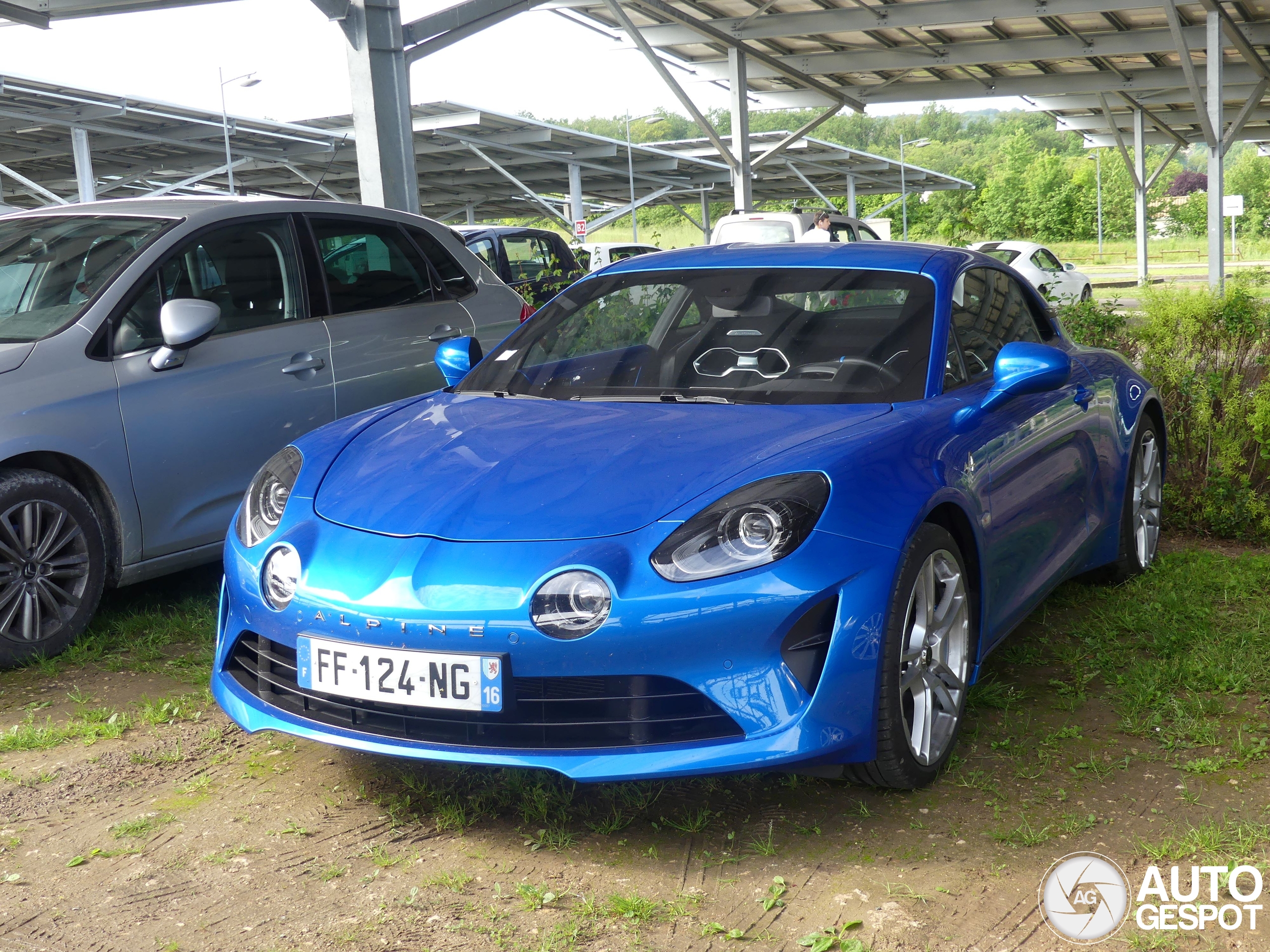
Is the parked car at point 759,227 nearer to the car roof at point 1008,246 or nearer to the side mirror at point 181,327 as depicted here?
the car roof at point 1008,246

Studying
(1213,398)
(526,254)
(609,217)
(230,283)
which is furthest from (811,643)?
(609,217)

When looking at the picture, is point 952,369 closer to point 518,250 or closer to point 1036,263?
point 518,250

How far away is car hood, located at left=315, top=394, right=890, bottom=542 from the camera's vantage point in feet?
9.25

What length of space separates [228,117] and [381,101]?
58.1ft

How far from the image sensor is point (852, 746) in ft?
9.01

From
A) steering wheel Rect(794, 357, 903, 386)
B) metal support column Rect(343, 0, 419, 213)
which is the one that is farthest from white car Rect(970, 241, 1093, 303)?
steering wheel Rect(794, 357, 903, 386)

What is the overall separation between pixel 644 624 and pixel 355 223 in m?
3.53

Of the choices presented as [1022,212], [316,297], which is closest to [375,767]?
[316,297]

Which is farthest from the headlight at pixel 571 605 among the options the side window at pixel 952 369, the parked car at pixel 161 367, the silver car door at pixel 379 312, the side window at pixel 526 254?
the side window at pixel 526 254

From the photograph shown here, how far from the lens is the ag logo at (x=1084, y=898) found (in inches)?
97.8

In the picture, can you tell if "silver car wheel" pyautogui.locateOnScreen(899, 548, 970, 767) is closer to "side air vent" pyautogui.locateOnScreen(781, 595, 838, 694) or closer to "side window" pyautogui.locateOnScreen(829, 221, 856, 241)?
"side air vent" pyautogui.locateOnScreen(781, 595, 838, 694)

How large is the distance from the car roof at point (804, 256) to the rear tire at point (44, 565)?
2045mm

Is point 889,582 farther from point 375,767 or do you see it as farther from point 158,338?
point 158,338

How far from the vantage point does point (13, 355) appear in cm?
418
